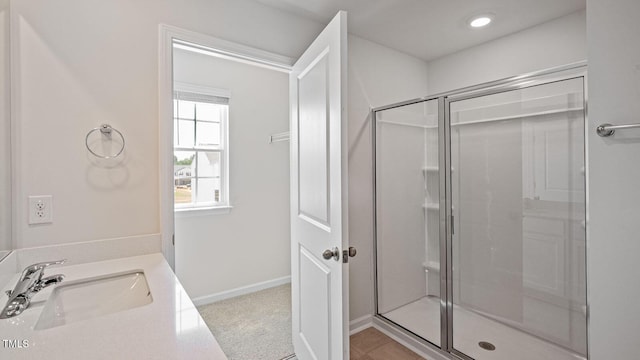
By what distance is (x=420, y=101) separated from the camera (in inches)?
86.3

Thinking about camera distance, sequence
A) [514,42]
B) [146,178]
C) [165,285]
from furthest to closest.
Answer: [514,42], [146,178], [165,285]

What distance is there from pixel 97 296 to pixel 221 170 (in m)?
1.87

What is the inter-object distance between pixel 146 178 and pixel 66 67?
0.61 meters

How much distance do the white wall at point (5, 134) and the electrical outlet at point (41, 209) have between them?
0.07 metres

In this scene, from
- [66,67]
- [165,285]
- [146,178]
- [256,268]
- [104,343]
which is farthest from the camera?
[256,268]

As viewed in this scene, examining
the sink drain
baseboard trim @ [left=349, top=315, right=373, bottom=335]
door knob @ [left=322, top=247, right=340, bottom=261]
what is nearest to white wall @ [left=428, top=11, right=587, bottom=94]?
the sink drain

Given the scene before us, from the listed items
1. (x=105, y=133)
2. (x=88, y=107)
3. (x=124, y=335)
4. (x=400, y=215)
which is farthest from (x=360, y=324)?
(x=88, y=107)

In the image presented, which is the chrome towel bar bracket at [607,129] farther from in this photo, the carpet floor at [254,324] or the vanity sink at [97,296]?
the carpet floor at [254,324]

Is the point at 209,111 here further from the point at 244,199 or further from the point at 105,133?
the point at 105,133

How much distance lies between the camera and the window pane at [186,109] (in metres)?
2.71

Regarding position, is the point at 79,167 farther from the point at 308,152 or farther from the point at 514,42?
the point at 514,42

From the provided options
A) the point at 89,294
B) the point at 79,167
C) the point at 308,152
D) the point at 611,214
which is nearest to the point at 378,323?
the point at 308,152

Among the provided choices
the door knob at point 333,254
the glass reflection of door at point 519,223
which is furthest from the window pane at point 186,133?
the glass reflection of door at point 519,223

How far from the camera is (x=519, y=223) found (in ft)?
6.63
